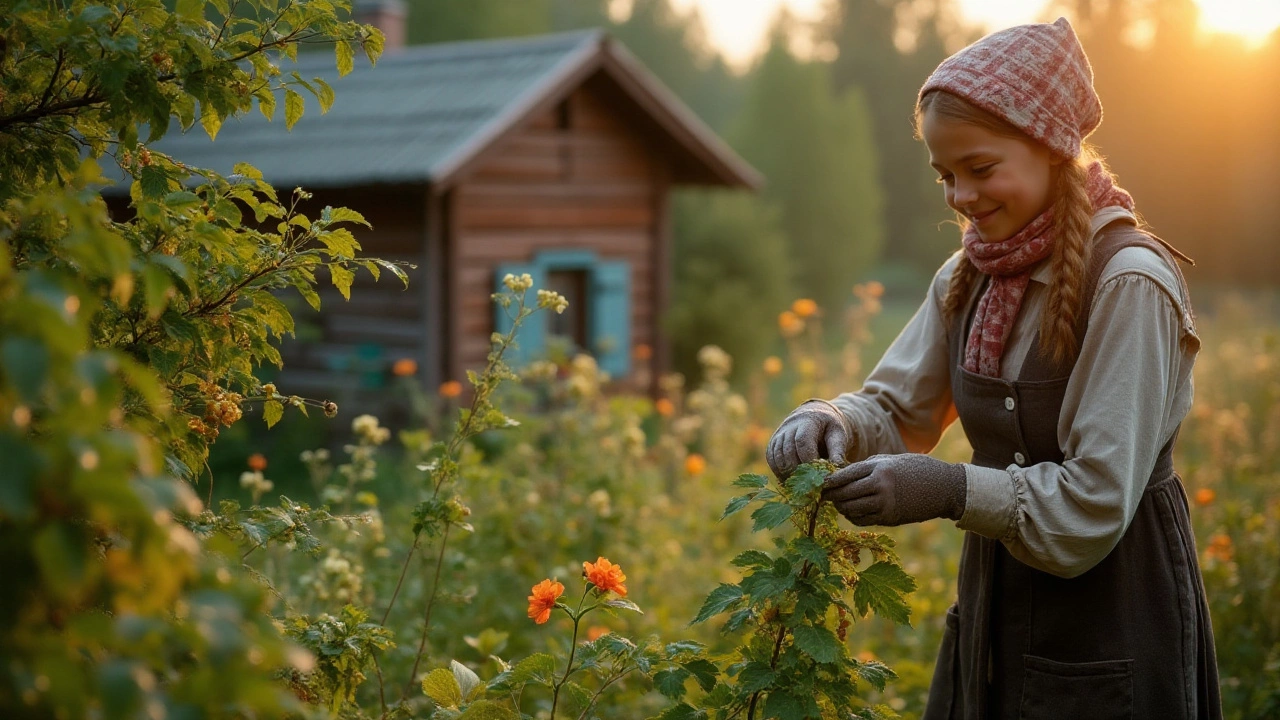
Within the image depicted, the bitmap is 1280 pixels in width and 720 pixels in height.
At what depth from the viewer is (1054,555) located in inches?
68.5

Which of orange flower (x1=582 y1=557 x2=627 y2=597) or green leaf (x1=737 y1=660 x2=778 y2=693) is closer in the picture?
green leaf (x1=737 y1=660 x2=778 y2=693)

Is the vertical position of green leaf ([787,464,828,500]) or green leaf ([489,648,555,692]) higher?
green leaf ([787,464,828,500])

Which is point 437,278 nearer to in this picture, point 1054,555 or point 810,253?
point 1054,555

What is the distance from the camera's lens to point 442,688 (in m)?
1.88

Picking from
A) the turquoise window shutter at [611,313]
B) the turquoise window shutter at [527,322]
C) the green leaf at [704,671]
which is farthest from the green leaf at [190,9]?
the turquoise window shutter at [611,313]

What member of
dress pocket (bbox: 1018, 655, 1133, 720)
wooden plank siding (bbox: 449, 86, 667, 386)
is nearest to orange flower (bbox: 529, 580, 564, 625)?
dress pocket (bbox: 1018, 655, 1133, 720)

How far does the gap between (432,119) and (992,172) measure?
308 inches

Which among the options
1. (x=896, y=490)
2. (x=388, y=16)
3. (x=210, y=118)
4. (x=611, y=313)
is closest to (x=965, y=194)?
(x=896, y=490)

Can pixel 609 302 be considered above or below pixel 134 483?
above

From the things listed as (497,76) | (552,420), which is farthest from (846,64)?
(552,420)

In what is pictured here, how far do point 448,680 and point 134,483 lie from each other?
115cm

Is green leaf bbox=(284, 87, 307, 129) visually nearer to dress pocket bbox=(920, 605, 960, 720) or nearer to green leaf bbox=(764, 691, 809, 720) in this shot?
green leaf bbox=(764, 691, 809, 720)

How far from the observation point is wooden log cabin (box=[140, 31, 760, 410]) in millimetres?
8797

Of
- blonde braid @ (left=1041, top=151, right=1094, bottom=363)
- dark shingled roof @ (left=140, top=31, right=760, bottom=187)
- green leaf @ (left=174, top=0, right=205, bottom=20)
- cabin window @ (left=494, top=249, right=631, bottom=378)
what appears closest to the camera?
green leaf @ (left=174, top=0, right=205, bottom=20)
